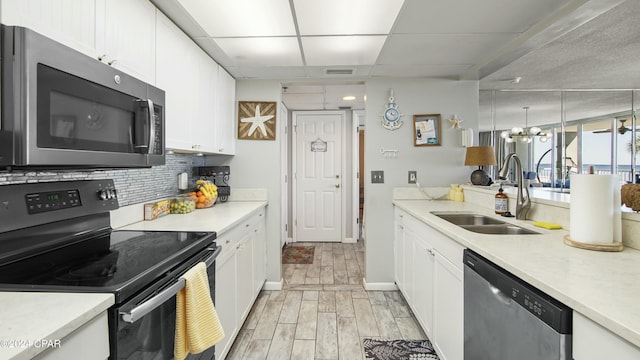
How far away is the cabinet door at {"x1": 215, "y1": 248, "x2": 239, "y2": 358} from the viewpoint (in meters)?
1.66

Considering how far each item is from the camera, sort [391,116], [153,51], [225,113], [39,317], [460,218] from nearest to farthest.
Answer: [39,317]
[153,51]
[460,218]
[225,113]
[391,116]

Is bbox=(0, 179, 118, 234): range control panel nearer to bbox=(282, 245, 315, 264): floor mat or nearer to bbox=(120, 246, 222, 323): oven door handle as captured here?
bbox=(120, 246, 222, 323): oven door handle

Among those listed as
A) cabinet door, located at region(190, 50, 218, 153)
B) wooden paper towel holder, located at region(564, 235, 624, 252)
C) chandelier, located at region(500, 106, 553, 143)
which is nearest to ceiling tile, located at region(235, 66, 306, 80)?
cabinet door, located at region(190, 50, 218, 153)

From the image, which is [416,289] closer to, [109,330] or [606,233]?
[606,233]

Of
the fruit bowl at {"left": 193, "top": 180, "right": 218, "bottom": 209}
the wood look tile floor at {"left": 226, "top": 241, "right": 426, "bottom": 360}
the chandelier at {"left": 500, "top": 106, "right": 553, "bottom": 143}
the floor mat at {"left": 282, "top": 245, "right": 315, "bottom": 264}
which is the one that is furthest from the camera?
the chandelier at {"left": 500, "top": 106, "right": 553, "bottom": 143}

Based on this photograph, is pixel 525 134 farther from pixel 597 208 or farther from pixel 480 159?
pixel 597 208

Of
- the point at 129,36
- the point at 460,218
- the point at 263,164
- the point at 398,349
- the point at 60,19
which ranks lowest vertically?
the point at 398,349

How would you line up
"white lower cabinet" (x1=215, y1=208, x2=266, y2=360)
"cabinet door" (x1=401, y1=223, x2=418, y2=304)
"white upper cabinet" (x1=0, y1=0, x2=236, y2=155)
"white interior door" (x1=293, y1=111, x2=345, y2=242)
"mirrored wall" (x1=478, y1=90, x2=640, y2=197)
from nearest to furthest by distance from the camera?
"white upper cabinet" (x1=0, y1=0, x2=236, y2=155)
"white lower cabinet" (x1=215, y1=208, x2=266, y2=360)
"cabinet door" (x1=401, y1=223, x2=418, y2=304)
"mirrored wall" (x1=478, y1=90, x2=640, y2=197)
"white interior door" (x1=293, y1=111, x2=345, y2=242)

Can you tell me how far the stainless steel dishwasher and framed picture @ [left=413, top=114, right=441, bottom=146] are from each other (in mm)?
1714

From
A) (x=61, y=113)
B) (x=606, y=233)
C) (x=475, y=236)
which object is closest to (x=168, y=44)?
(x=61, y=113)

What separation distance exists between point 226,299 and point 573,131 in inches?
279

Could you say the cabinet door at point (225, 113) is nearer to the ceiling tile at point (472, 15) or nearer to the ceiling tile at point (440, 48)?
the ceiling tile at point (440, 48)

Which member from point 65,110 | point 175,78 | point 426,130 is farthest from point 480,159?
point 65,110

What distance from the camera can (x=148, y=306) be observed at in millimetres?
890
